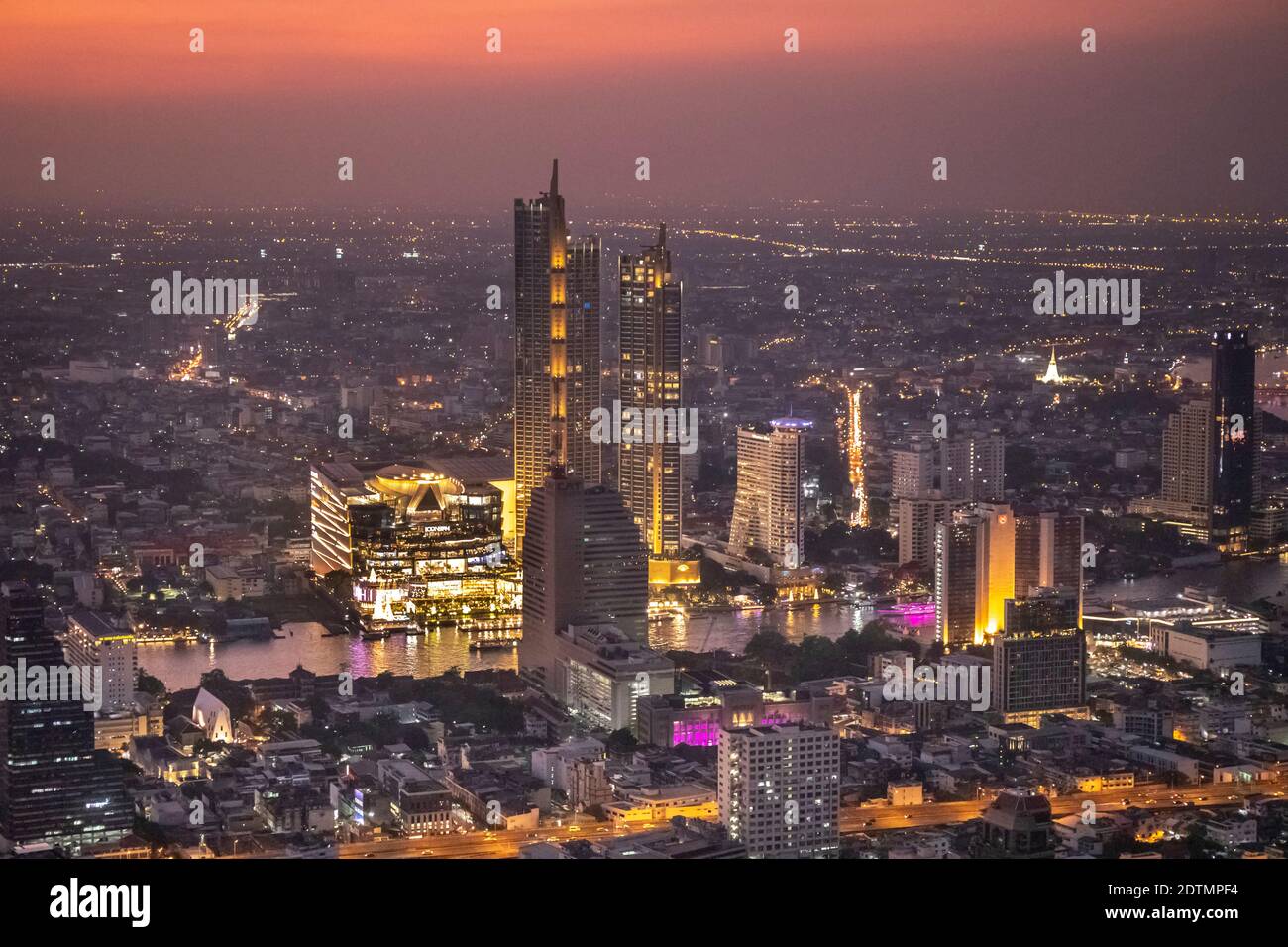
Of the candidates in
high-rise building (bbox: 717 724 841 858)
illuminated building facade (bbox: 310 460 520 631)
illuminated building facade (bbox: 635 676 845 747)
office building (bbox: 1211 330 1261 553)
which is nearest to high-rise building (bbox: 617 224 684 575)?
illuminated building facade (bbox: 310 460 520 631)

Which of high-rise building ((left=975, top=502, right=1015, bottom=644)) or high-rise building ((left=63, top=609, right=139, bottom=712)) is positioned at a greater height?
high-rise building ((left=975, top=502, right=1015, bottom=644))

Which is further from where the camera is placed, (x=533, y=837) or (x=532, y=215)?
(x=532, y=215)

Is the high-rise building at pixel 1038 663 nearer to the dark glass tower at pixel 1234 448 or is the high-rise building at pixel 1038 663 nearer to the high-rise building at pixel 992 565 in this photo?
the high-rise building at pixel 992 565

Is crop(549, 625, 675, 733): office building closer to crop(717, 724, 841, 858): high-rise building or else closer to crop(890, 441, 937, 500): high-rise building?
crop(717, 724, 841, 858): high-rise building

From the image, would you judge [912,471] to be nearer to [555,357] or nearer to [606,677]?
[555,357]
